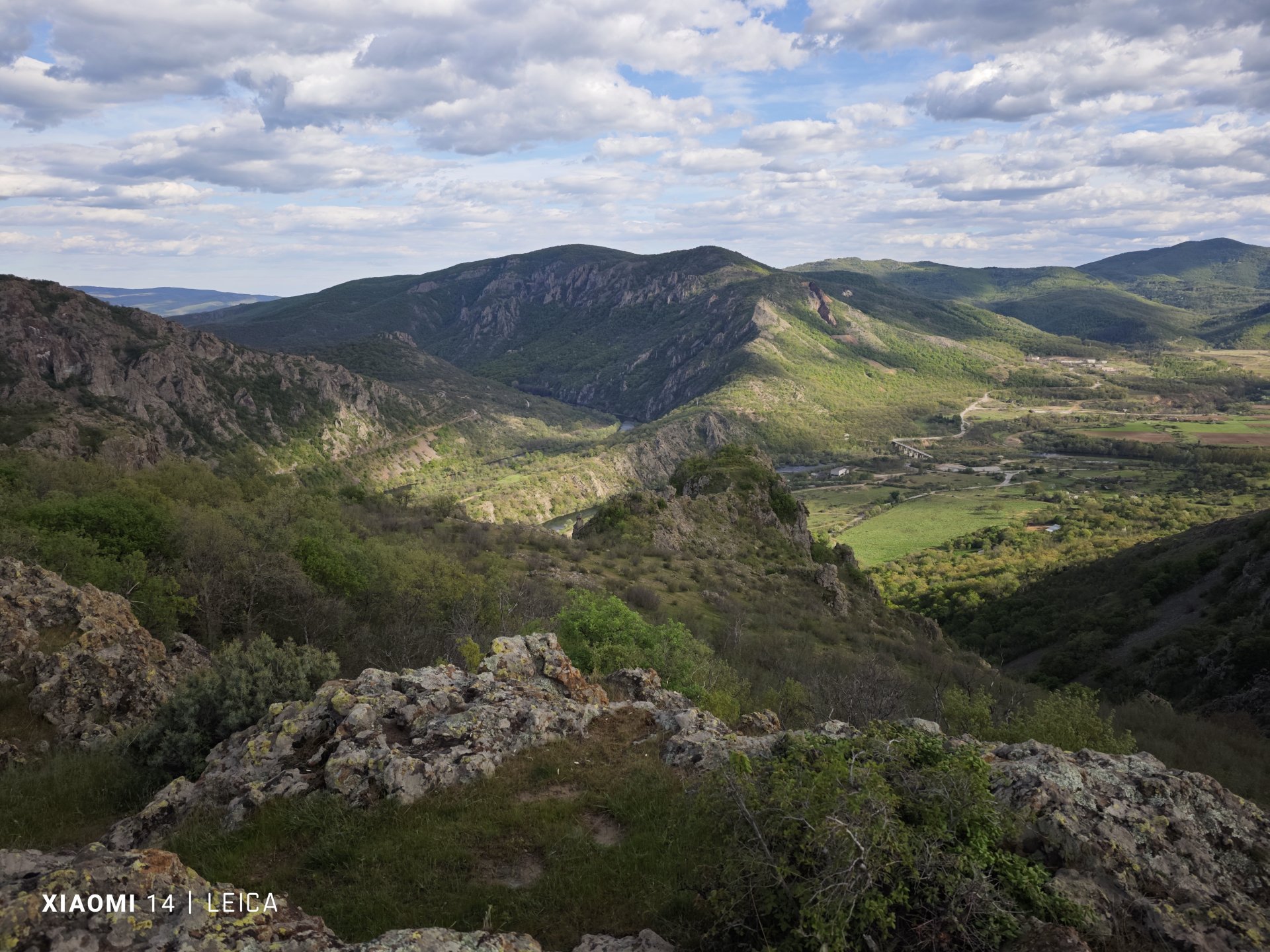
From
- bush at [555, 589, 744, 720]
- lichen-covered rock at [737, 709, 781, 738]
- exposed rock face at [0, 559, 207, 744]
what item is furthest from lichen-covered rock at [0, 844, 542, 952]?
bush at [555, 589, 744, 720]

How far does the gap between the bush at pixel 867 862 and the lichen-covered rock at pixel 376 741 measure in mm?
7147

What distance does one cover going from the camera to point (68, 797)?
14.4m

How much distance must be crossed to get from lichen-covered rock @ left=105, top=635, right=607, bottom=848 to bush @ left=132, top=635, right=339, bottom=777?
3.26 feet

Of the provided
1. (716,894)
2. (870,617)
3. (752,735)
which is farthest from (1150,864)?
(870,617)

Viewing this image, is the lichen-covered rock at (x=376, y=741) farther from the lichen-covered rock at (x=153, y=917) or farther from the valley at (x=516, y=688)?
the lichen-covered rock at (x=153, y=917)

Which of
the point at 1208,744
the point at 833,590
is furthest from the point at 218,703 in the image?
the point at 833,590

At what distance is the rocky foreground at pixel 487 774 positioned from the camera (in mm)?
7691

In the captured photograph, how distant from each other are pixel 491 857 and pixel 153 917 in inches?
221

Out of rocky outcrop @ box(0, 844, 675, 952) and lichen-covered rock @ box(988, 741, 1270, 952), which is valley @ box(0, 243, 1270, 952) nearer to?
lichen-covered rock @ box(988, 741, 1270, 952)

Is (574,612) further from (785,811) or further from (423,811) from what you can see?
(785,811)

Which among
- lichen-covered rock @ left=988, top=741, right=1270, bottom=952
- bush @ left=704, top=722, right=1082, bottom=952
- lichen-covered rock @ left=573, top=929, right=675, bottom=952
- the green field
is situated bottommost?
the green field

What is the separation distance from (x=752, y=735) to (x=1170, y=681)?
53.1 meters

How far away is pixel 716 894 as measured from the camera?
868cm

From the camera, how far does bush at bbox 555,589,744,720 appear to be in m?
27.7
